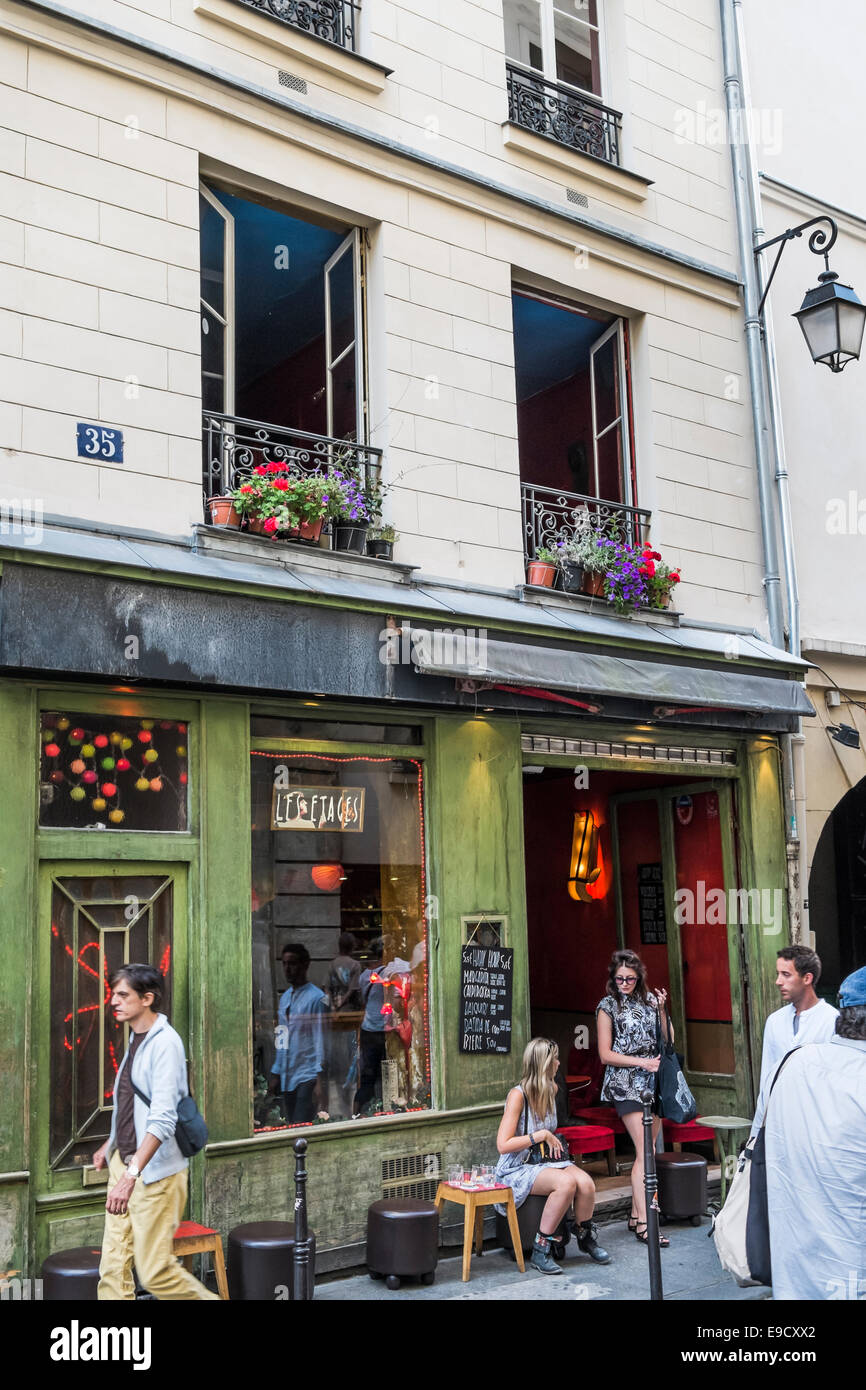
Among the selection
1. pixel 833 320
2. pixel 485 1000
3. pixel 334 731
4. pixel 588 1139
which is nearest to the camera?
pixel 334 731

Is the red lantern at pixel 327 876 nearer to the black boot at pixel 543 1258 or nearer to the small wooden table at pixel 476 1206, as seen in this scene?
the small wooden table at pixel 476 1206

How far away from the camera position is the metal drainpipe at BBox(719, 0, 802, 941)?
10156 millimetres

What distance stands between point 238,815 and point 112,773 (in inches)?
29.9

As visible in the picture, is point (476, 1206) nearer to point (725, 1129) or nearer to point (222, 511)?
point (725, 1129)

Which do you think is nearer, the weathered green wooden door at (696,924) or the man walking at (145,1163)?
the man walking at (145,1163)

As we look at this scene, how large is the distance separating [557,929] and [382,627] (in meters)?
5.18

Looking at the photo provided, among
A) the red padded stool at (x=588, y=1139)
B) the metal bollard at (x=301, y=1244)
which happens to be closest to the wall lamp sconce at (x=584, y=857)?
the red padded stool at (x=588, y=1139)

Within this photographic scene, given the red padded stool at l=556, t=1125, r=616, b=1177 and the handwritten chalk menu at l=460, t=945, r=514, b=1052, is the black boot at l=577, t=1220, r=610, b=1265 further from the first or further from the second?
the red padded stool at l=556, t=1125, r=616, b=1177

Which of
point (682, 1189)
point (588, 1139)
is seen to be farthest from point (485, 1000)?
point (588, 1139)

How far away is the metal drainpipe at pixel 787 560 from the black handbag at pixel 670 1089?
2341 millimetres

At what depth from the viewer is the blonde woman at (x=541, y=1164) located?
23.3ft

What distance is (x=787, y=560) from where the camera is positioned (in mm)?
10602

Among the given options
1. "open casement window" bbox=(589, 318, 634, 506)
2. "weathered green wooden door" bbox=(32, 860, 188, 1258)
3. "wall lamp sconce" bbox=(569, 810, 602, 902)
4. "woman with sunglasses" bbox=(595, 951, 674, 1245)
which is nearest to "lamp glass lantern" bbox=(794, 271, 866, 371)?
"open casement window" bbox=(589, 318, 634, 506)
